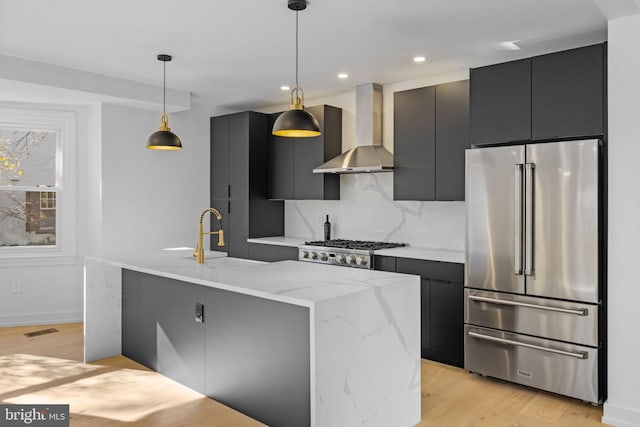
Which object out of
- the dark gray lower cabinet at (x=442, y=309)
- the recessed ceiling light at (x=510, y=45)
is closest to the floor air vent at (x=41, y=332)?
the dark gray lower cabinet at (x=442, y=309)

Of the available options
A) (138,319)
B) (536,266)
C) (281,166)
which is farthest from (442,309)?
(281,166)

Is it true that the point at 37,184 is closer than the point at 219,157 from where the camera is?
Yes

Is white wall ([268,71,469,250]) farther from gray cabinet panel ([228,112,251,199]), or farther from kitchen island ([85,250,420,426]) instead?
kitchen island ([85,250,420,426])

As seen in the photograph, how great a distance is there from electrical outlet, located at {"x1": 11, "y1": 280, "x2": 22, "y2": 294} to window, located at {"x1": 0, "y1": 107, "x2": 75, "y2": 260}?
285mm

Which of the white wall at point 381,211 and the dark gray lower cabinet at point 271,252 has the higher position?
the white wall at point 381,211

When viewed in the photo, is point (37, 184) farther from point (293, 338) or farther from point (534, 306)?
point (534, 306)

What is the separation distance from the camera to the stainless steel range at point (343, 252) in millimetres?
4449

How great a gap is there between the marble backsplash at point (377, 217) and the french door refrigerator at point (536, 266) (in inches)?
37.7

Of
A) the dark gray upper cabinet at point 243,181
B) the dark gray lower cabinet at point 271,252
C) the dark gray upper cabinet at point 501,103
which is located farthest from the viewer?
the dark gray upper cabinet at point 243,181

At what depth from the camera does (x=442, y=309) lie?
3994mm
